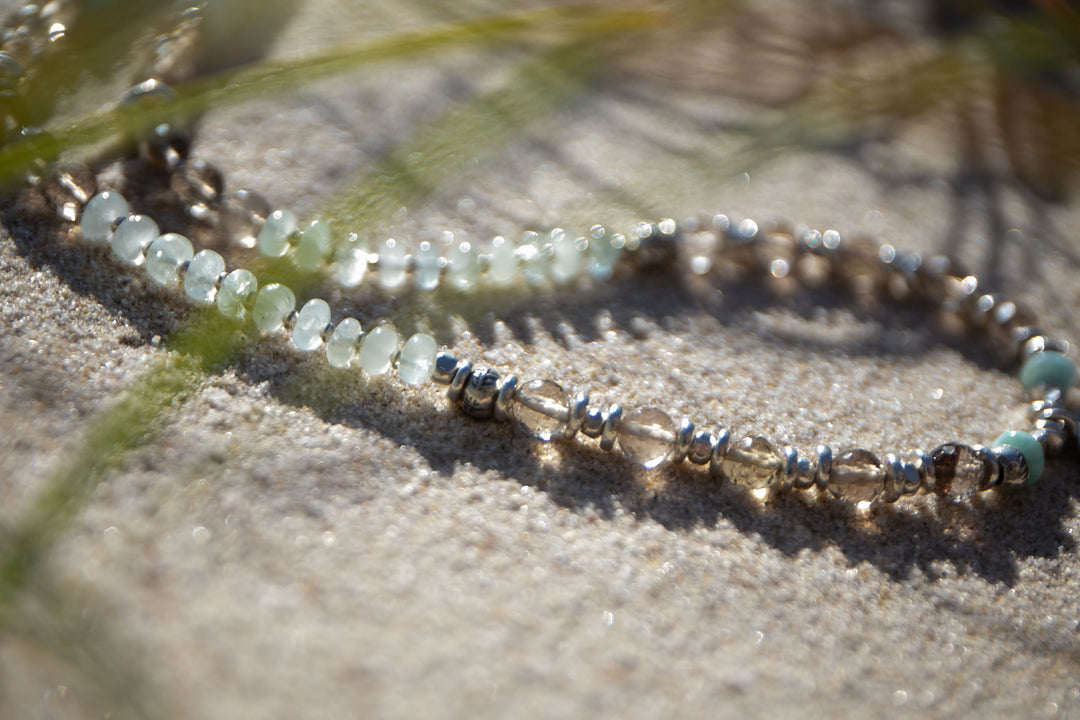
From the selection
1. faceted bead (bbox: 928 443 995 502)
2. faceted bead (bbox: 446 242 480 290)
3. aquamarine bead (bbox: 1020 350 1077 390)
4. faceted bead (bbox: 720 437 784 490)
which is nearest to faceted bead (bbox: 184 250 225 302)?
faceted bead (bbox: 446 242 480 290)

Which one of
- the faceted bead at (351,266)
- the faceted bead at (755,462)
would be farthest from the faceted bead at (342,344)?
the faceted bead at (755,462)

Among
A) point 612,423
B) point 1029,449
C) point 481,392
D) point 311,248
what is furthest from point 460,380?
point 1029,449

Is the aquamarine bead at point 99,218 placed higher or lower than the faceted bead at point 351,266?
higher

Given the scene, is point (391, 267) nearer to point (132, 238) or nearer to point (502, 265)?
point (502, 265)

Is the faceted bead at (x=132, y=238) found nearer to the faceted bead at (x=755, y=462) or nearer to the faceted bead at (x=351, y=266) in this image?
the faceted bead at (x=351, y=266)

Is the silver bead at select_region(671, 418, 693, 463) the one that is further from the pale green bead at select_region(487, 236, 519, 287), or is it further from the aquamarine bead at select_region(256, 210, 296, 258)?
the aquamarine bead at select_region(256, 210, 296, 258)

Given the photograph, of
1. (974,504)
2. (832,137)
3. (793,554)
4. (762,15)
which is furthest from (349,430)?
(762,15)
